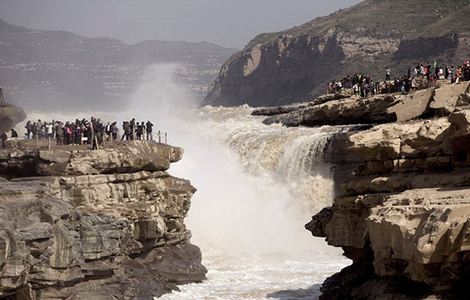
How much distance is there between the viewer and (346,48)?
142875 millimetres

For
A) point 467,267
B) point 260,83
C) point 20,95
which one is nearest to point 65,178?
point 467,267

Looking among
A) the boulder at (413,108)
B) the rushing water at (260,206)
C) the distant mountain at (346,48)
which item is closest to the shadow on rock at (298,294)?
the rushing water at (260,206)

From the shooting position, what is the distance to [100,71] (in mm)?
179875

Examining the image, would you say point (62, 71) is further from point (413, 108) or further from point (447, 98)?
point (447, 98)

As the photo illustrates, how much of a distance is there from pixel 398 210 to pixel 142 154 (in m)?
17.0

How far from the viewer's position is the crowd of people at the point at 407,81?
40013 mm

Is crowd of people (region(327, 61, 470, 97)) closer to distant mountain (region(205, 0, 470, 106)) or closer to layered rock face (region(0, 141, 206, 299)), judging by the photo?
layered rock face (region(0, 141, 206, 299))

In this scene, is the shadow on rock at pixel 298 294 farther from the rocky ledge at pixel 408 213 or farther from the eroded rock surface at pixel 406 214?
the eroded rock surface at pixel 406 214

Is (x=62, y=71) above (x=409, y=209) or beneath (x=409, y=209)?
above

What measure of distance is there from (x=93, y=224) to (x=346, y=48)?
376ft

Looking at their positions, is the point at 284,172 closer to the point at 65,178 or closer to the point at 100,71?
the point at 65,178

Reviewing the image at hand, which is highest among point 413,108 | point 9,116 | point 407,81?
point 407,81

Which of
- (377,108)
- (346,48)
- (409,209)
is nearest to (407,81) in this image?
(377,108)

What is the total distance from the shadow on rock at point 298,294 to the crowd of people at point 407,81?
34.1ft
